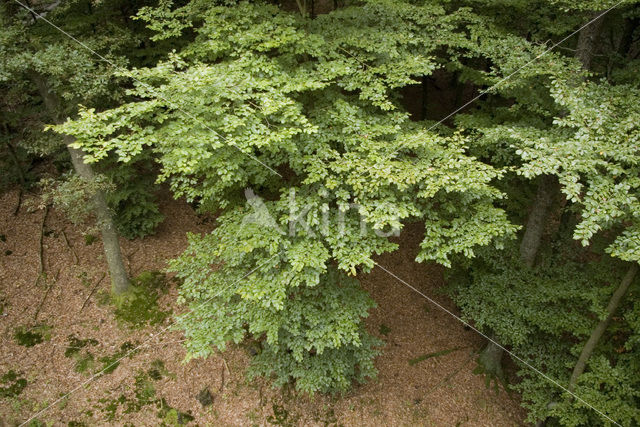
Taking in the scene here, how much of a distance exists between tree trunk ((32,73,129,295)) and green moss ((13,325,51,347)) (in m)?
1.49

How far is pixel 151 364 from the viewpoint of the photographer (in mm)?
7992

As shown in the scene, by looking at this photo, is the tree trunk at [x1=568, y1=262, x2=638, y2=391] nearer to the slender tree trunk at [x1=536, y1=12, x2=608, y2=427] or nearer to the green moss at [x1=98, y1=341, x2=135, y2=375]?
the slender tree trunk at [x1=536, y1=12, x2=608, y2=427]

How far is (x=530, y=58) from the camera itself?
20.8 ft

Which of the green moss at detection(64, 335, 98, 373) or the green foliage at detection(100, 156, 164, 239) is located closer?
the green moss at detection(64, 335, 98, 373)

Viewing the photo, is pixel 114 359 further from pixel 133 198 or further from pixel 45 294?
pixel 133 198

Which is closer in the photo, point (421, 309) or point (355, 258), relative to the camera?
point (355, 258)

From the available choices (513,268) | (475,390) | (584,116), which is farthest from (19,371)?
(584,116)

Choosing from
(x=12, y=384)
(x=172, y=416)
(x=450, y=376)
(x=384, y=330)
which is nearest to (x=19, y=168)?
(x=12, y=384)

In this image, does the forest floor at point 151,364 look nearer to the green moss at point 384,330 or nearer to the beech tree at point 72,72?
the green moss at point 384,330

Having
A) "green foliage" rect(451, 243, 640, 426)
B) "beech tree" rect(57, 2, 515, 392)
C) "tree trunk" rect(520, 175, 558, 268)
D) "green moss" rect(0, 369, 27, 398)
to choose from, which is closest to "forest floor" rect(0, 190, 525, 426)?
"green moss" rect(0, 369, 27, 398)

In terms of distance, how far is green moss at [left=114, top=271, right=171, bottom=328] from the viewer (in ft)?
28.3

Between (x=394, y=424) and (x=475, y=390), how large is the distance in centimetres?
213

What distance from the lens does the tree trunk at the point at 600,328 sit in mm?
5998

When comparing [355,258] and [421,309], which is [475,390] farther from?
[355,258]
